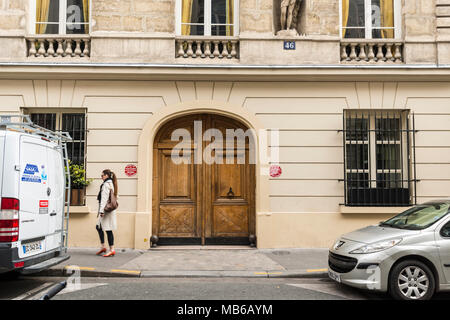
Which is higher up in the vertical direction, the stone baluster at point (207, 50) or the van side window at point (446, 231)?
the stone baluster at point (207, 50)

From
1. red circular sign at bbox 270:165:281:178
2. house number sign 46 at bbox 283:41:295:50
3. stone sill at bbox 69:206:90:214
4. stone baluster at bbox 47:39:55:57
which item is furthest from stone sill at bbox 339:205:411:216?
stone baluster at bbox 47:39:55:57

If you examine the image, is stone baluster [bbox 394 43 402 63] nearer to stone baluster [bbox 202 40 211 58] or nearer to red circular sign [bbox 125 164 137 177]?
stone baluster [bbox 202 40 211 58]

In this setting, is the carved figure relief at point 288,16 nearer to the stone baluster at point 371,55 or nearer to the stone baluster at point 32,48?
the stone baluster at point 371,55

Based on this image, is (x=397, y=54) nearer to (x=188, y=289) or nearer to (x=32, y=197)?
(x=188, y=289)

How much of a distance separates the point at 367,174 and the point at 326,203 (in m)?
1.33

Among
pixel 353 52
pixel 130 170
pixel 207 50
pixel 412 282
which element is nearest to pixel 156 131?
pixel 130 170

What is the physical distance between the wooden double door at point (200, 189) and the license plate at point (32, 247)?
3943 mm

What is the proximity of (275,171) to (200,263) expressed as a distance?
10.0 feet

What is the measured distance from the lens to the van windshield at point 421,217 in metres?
5.97

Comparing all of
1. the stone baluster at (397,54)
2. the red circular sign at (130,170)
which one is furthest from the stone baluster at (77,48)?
the stone baluster at (397,54)

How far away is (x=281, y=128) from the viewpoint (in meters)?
9.88

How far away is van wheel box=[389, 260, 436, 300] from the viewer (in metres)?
5.54
